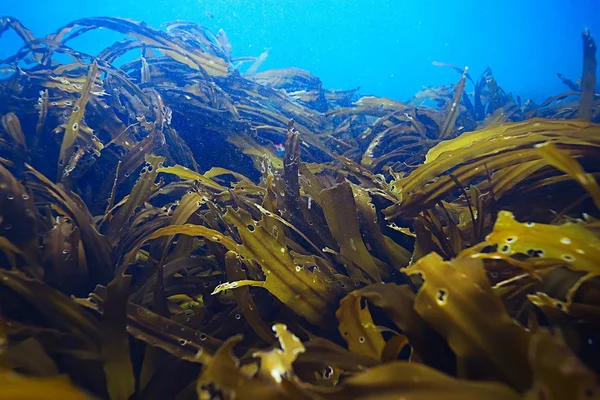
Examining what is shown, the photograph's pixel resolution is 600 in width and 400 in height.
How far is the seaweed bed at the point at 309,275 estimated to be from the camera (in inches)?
18.7

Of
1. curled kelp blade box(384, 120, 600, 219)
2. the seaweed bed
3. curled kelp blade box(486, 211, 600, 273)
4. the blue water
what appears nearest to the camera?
the seaweed bed

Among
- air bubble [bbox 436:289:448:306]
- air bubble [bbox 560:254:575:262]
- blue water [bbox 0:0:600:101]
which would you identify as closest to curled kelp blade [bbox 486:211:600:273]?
air bubble [bbox 560:254:575:262]

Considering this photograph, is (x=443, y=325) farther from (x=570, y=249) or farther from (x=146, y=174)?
(x=146, y=174)

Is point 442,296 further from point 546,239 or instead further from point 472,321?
point 546,239

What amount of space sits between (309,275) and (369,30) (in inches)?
3757

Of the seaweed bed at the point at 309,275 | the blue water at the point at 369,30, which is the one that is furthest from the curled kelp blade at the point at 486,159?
the blue water at the point at 369,30

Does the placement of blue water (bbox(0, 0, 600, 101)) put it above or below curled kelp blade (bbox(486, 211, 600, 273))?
above

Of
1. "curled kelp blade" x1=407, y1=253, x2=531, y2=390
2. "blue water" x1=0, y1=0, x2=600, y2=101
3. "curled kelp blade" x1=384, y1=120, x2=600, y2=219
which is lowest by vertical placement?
"curled kelp blade" x1=407, y1=253, x2=531, y2=390

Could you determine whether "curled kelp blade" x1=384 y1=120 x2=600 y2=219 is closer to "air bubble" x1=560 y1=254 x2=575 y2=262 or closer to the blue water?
"air bubble" x1=560 y1=254 x2=575 y2=262

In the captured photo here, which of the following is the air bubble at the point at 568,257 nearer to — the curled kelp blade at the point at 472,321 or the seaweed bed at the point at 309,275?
the seaweed bed at the point at 309,275

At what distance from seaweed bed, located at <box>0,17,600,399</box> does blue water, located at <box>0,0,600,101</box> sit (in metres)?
39.5

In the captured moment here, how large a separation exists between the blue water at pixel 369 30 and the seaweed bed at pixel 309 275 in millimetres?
39453

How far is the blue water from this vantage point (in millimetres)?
42156

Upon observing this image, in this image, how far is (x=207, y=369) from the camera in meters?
0.42
